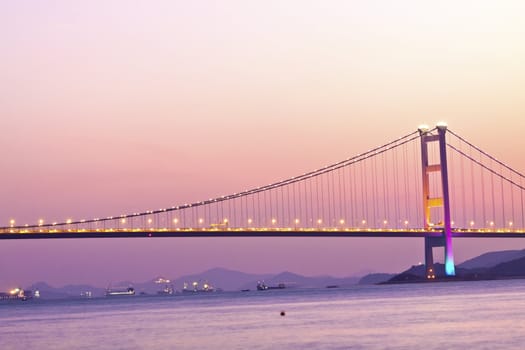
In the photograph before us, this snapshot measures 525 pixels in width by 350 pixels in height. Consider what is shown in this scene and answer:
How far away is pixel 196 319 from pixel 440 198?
37.2m

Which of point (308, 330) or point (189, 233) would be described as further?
point (189, 233)

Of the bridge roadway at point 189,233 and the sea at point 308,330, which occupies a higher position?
the bridge roadway at point 189,233

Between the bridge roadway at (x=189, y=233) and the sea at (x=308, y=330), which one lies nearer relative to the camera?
the sea at (x=308, y=330)

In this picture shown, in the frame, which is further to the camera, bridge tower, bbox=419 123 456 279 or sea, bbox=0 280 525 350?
bridge tower, bbox=419 123 456 279

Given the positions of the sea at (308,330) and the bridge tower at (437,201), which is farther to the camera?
the bridge tower at (437,201)

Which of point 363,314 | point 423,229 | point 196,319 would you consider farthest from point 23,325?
point 423,229

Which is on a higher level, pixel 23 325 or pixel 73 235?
→ pixel 73 235

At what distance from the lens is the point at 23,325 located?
194 ft

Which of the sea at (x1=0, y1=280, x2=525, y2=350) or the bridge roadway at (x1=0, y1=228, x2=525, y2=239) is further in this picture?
the bridge roadway at (x1=0, y1=228, x2=525, y2=239)

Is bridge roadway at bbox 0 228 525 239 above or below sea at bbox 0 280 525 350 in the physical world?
above

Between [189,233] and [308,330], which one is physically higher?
[189,233]

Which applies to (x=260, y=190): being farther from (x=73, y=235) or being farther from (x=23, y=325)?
(x=23, y=325)

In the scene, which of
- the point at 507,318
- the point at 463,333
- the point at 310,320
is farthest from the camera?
the point at 310,320

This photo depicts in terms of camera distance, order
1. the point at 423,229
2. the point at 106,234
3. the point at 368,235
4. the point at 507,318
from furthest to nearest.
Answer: the point at 423,229 < the point at 368,235 < the point at 106,234 < the point at 507,318
